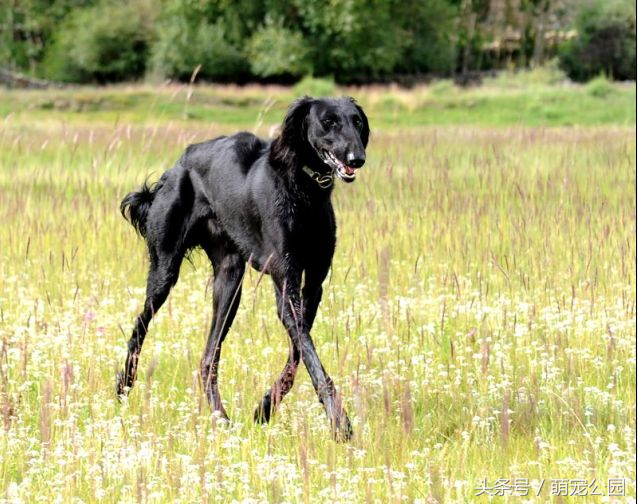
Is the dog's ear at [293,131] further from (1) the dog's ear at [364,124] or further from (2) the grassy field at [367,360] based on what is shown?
(2) the grassy field at [367,360]

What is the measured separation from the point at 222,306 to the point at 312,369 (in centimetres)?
111

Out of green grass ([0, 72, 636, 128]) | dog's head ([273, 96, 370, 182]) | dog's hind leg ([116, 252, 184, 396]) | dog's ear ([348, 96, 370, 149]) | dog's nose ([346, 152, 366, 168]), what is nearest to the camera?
dog's nose ([346, 152, 366, 168])

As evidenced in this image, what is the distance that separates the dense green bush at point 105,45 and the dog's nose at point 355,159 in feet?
160

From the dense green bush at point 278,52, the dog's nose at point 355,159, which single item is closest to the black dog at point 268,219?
the dog's nose at point 355,159

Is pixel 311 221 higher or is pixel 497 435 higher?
pixel 311 221

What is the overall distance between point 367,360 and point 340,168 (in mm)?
937

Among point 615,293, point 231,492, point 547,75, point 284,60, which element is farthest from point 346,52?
point 231,492

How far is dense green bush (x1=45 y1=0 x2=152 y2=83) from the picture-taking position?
52.1m

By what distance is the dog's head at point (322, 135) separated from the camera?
186 inches

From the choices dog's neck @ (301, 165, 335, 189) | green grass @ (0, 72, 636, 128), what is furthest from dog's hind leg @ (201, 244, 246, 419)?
green grass @ (0, 72, 636, 128)

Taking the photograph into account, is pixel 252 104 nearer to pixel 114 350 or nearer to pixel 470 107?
pixel 470 107

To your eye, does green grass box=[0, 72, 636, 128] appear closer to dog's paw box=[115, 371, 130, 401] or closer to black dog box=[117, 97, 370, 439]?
black dog box=[117, 97, 370, 439]

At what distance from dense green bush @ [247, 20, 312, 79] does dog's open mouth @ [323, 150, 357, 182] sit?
42283 mm

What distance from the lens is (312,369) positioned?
4.56 metres
